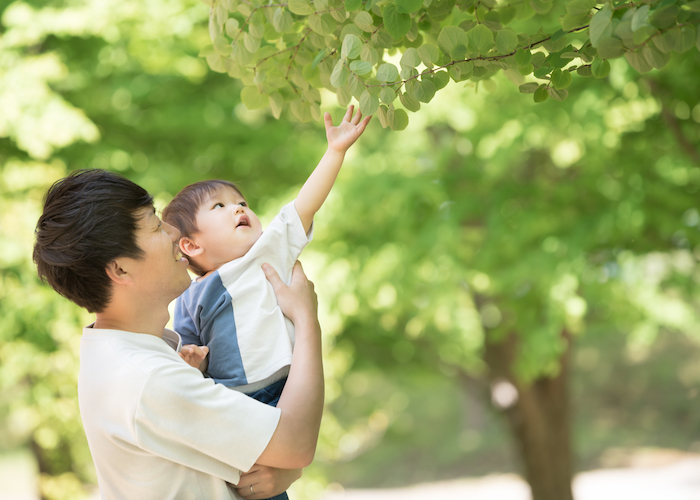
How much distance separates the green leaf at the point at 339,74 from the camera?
1410 mm

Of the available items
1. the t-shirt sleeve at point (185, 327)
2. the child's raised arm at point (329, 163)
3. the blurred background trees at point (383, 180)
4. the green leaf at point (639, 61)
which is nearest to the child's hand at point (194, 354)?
the t-shirt sleeve at point (185, 327)

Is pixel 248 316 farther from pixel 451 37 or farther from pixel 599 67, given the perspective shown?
pixel 599 67

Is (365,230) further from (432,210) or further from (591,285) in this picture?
(591,285)

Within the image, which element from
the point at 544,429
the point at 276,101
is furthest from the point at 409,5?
the point at 544,429

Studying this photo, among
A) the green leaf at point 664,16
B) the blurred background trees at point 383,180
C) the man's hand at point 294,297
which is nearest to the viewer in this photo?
the green leaf at point 664,16

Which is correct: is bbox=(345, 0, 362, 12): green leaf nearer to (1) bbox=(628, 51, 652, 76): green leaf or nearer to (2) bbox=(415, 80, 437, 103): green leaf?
(2) bbox=(415, 80, 437, 103): green leaf

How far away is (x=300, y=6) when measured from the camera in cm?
150

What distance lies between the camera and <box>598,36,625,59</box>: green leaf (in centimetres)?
110

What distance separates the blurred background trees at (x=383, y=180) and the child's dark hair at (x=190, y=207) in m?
2.72

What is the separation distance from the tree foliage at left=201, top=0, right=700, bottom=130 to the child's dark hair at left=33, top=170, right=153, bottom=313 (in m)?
0.56

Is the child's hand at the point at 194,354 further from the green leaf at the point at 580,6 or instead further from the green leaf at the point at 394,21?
the green leaf at the point at 580,6

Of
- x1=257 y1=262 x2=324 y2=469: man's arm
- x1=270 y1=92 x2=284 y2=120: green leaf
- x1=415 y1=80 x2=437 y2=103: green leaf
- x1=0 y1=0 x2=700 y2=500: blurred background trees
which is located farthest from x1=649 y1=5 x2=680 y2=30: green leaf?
x1=0 y1=0 x2=700 y2=500: blurred background trees

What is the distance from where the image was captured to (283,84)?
6.22ft

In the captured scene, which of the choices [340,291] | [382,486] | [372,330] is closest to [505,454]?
[382,486]
